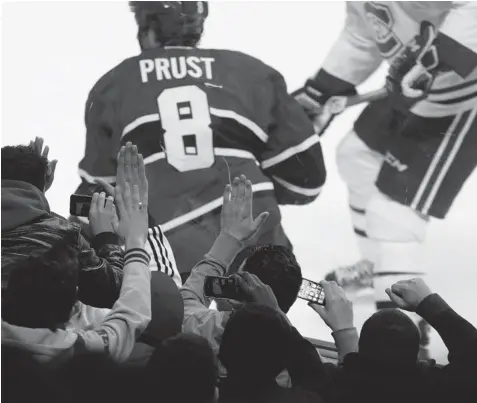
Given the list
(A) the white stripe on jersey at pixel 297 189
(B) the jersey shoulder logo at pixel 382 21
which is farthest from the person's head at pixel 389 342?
(B) the jersey shoulder logo at pixel 382 21

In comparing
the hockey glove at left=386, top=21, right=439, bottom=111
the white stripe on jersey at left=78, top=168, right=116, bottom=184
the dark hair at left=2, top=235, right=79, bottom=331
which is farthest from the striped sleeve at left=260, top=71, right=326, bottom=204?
the dark hair at left=2, top=235, right=79, bottom=331

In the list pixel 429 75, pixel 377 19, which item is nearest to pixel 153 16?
pixel 377 19

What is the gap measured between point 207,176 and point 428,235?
0.69 metres

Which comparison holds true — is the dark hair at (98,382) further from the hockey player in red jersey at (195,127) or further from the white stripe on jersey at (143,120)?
the white stripe on jersey at (143,120)

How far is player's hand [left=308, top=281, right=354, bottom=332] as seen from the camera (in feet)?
6.42

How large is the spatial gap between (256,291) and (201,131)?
0.91 meters

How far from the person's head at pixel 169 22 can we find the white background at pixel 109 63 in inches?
1.0

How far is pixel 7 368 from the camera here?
147 centimetres

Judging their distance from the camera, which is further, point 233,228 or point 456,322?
point 233,228

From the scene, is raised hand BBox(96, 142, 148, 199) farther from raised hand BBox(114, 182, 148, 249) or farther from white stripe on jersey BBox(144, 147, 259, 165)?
white stripe on jersey BBox(144, 147, 259, 165)

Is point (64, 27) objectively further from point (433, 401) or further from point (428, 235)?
point (433, 401)

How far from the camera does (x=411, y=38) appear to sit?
2.54 metres

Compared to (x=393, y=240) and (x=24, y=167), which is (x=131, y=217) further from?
(x=393, y=240)

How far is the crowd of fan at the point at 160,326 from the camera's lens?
56.1 inches
